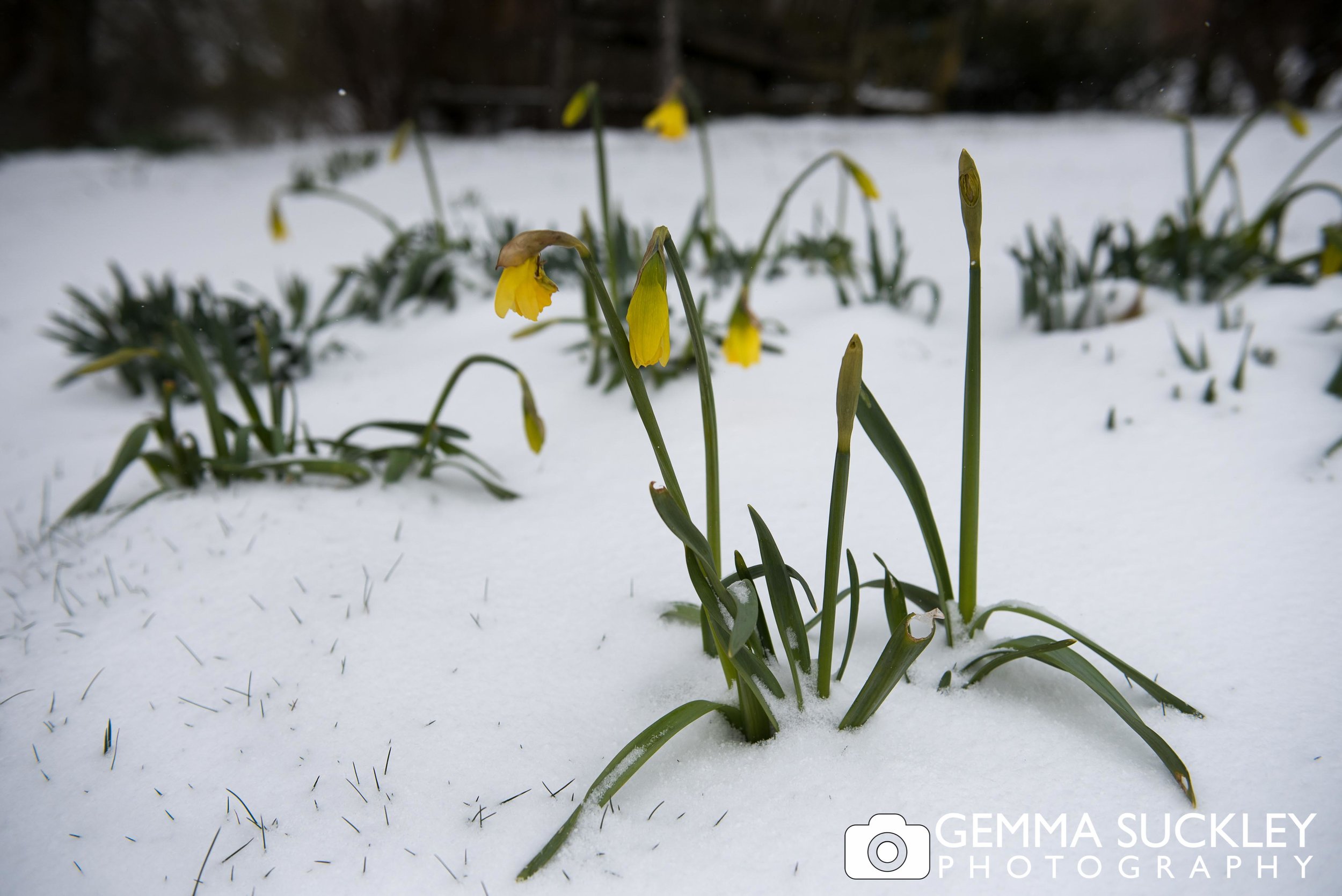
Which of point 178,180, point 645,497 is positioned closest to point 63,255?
point 178,180

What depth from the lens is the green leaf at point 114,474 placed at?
1683 mm

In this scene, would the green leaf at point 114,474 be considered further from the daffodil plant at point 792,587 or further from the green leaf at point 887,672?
the green leaf at point 887,672

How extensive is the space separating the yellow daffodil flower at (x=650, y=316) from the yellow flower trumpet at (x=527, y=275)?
9 centimetres

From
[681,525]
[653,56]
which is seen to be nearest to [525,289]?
[681,525]

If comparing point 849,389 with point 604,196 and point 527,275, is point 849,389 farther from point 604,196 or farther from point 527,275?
point 604,196

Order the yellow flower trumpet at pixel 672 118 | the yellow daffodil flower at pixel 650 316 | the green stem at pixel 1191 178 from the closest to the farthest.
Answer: the yellow daffodil flower at pixel 650 316
the yellow flower trumpet at pixel 672 118
the green stem at pixel 1191 178

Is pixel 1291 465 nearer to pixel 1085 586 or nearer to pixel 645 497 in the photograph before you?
pixel 1085 586

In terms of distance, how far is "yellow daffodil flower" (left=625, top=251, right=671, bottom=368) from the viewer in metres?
0.78

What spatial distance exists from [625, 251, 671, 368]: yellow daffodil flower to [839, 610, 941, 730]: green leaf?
1.33 feet

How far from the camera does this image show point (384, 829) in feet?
2.99

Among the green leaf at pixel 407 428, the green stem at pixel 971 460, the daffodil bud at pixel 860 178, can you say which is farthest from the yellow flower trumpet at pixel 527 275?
the daffodil bud at pixel 860 178

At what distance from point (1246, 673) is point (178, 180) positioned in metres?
9.25

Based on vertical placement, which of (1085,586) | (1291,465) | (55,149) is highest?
(55,149)

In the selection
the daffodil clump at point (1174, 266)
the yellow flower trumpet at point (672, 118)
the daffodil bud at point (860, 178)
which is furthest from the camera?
the daffodil clump at point (1174, 266)
